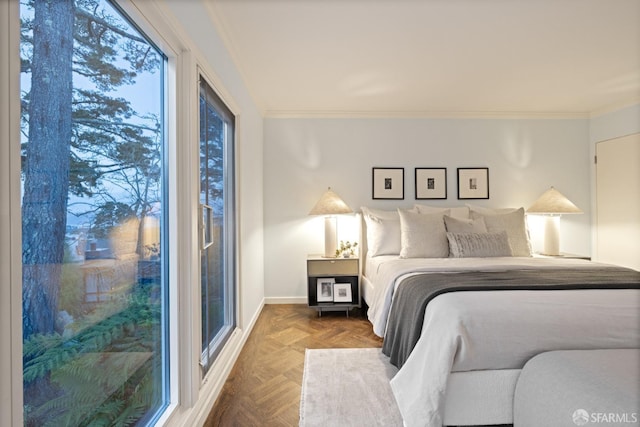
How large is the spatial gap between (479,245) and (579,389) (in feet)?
6.62

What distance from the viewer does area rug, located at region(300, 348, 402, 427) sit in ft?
5.64

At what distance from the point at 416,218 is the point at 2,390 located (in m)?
3.19

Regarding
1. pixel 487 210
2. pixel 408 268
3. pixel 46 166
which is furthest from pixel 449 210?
pixel 46 166

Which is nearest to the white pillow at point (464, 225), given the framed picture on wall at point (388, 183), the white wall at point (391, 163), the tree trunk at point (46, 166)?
the white wall at point (391, 163)

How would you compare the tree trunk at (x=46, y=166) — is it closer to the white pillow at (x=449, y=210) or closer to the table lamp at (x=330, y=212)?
the table lamp at (x=330, y=212)

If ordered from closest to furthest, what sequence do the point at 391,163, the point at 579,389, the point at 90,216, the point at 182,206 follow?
the point at 90,216
the point at 579,389
the point at 182,206
the point at 391,163

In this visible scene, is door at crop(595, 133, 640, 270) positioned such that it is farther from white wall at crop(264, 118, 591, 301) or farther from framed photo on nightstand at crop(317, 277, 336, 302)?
framed photo on nightstand at crop(317, 277, 336, 302)

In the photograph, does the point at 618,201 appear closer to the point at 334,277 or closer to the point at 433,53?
the point at 433,53

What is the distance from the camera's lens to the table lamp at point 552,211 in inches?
142

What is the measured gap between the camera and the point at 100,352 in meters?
1.10

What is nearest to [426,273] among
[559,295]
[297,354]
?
[559,295]

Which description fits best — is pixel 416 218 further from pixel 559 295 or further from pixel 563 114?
pixel 563 114

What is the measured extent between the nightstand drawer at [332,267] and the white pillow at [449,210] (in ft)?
3.31

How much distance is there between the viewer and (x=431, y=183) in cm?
399
